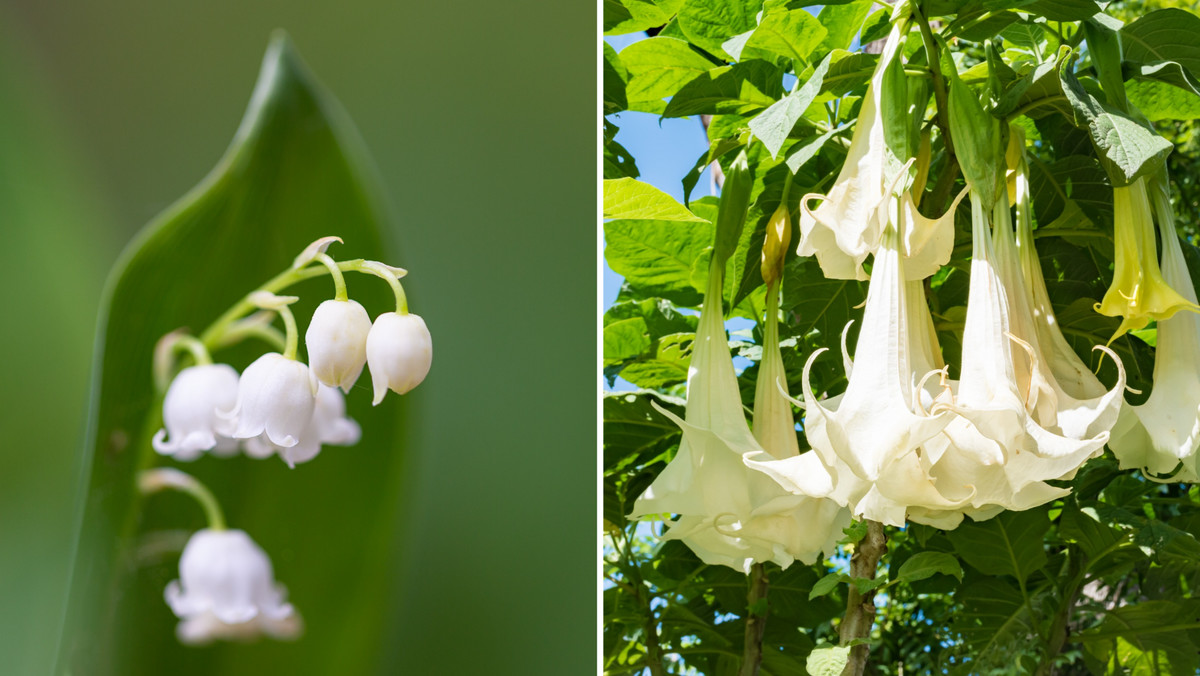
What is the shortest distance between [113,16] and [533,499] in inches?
11.9

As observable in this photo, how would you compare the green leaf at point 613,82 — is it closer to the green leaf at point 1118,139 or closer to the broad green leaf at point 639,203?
the broad green leaf at point 639,203

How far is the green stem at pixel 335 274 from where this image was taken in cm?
43

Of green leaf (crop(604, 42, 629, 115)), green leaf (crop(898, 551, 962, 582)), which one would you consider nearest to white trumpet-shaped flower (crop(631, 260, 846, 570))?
green leaf (crop(898, 551, 962, 582))

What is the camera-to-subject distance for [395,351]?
0.44 metres

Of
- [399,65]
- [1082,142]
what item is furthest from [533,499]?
[1082,142]

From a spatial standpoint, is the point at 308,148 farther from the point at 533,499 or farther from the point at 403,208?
the point at 533,499

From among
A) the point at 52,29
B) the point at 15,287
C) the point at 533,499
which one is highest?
the point at 52,29

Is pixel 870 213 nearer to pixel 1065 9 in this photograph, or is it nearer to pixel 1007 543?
pixel 1065 9

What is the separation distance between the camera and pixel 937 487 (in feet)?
1.31

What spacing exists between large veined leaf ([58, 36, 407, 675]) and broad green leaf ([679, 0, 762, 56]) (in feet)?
0.83

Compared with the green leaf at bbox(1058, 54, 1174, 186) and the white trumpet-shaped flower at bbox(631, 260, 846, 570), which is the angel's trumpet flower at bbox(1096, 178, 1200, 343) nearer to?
the green leaf at bbox(1058, 54, 1174, 186)

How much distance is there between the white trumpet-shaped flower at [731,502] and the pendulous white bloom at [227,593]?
0.18 m

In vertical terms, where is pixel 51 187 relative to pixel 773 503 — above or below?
above

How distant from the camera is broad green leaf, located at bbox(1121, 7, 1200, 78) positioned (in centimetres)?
51
